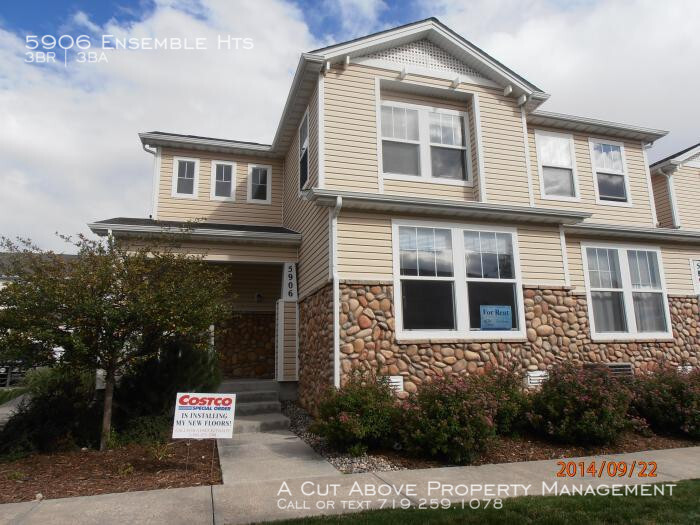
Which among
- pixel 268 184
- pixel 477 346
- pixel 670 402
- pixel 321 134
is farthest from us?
pixel 268 184

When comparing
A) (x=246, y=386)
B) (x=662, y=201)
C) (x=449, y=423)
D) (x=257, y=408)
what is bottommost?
(x=257, y=408)

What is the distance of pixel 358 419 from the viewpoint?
260 inches

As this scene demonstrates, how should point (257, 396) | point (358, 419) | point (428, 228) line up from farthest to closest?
point (257, 396)
point (428, 228)
point (358, 419)

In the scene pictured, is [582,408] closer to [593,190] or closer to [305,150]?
[593,190]

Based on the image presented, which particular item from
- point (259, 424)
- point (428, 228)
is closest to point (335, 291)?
point (428, 228)

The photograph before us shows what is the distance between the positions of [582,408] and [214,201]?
32.4 feet

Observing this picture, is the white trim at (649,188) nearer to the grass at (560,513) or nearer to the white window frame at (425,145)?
the white window frame at (425,145)

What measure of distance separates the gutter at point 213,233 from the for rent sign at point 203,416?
3.87 meters

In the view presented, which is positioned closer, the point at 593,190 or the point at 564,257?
the point at 564,257

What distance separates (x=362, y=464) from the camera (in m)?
6.22

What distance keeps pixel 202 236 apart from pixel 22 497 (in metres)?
6.16

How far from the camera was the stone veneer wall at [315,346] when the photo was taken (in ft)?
27.1

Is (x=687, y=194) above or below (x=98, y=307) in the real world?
above

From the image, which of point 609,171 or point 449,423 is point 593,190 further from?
point 449,423
